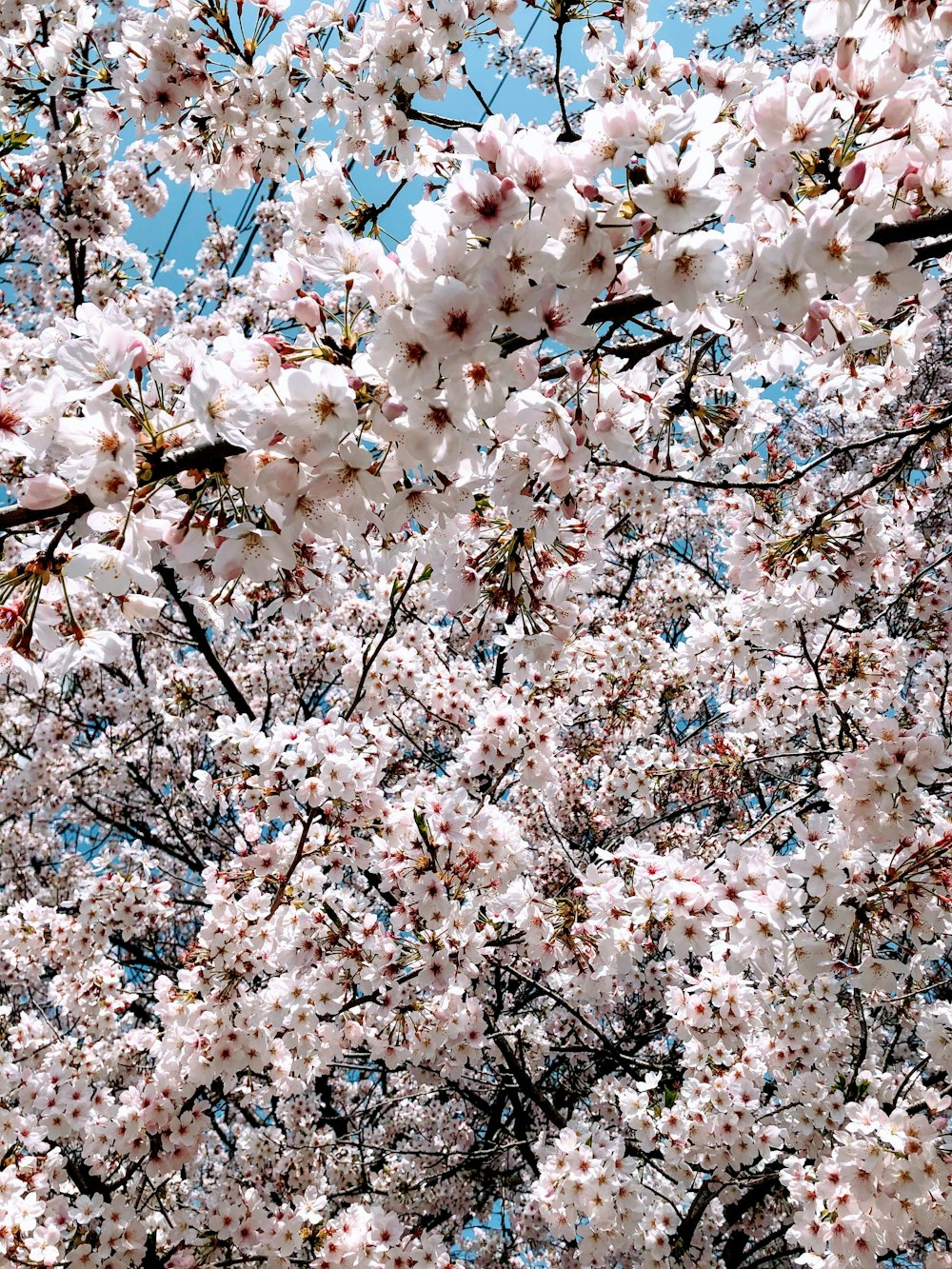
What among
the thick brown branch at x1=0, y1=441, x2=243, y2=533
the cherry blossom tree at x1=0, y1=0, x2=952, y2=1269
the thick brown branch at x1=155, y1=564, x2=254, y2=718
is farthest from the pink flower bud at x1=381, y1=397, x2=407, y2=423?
the thick brown branch at x1=155, y1=564, x2=254, y2=718

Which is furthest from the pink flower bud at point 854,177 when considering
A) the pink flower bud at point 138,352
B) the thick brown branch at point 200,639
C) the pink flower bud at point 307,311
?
the thick brown branch at point 200,639

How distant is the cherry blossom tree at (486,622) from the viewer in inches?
59.5

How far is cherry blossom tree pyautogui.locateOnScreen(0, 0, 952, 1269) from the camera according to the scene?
151cm

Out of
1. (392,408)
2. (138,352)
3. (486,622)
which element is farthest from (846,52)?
(486,622)

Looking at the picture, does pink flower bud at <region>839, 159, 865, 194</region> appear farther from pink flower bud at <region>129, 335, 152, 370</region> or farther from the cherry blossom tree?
pink flower bud at <region>129, 335, 152, 370</region>

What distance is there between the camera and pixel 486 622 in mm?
3238

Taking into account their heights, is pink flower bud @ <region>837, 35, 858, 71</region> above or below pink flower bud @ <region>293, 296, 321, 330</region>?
above

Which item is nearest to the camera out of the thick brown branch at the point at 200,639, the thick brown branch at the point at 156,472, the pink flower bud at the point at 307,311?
the thick brown branch at the point at 156,472

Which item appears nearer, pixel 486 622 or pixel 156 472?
pixel 156 472

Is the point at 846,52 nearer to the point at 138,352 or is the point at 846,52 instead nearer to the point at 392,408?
the point at 392,408

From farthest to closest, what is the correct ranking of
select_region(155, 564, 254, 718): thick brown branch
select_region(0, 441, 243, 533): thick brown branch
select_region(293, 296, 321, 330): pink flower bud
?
select_region(155, 564, 254, 718): thick brown branch, select_region(293, 296, 321, 330): pink flower bud, select_region(0, 441, 243, 533): thick brown branch

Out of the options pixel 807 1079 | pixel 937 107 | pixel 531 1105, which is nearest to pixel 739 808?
pixel 807 1079

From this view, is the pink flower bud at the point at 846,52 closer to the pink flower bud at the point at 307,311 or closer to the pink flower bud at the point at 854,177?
the pink flower bud at the point at 854,177

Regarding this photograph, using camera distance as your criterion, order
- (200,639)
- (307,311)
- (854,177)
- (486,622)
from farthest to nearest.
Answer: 1. (200,639)
2. (486,622)
3. (307,311)
4. (854,177)
